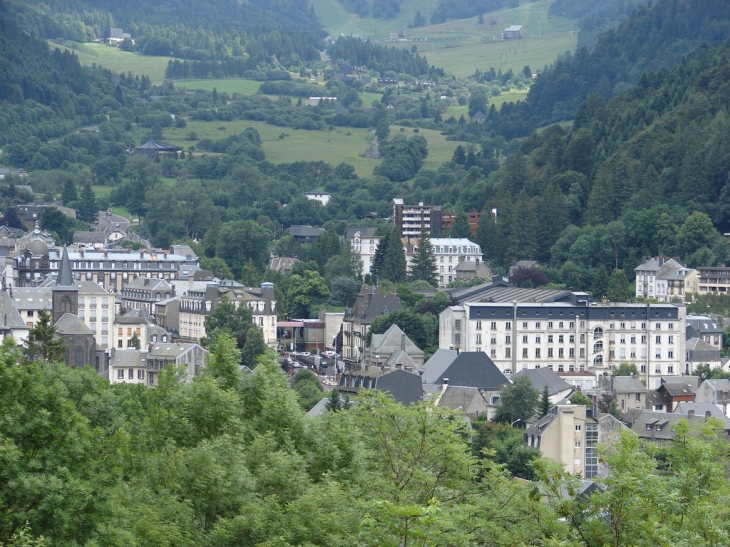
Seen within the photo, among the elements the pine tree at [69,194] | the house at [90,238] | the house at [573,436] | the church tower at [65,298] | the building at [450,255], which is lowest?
the house at [573,436]

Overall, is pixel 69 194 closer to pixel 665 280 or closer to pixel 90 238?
pixel 90 238

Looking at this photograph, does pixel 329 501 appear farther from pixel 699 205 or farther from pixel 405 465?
pixel 699 205

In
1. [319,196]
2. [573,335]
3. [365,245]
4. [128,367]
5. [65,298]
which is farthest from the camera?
[319,196]

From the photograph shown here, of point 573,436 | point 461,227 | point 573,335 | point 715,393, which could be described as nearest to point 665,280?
point 573,335

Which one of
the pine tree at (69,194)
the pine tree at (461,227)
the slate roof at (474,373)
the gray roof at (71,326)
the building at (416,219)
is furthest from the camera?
the pine tree at (69,194)

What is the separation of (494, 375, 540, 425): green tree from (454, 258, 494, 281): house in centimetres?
4727

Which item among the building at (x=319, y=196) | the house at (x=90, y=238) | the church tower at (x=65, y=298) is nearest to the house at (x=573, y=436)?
the church tower at (x=65, y=298)

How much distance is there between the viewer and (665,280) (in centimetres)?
10775

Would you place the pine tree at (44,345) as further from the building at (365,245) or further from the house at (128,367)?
the building at (365,245)

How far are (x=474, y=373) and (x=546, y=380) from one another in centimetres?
371

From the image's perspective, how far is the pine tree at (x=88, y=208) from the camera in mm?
160625

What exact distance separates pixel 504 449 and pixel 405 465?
114 feet

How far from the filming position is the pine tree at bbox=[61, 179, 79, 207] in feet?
543

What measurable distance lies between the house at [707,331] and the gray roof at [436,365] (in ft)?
54.4
